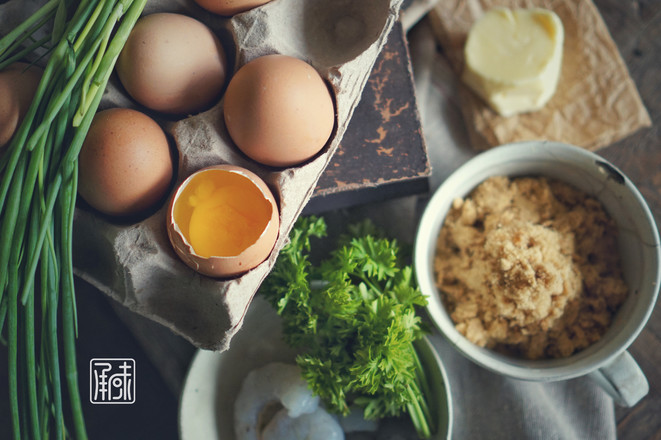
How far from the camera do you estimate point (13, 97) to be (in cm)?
59

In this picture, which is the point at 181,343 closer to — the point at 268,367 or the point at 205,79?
the point at 268,367

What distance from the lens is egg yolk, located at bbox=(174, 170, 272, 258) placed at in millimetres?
576

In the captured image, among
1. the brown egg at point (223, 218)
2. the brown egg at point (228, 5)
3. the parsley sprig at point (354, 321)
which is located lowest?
the parsley sprig at point (354, 321)

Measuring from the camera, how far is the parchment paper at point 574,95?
94 cm

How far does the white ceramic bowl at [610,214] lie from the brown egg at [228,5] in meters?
0.36

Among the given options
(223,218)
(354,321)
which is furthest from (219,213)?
(354,321)

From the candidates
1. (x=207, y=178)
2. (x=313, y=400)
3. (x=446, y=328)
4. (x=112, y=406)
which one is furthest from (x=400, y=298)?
(x=112, y=406)

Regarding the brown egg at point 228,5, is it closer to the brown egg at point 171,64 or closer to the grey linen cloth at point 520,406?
the brown egg at point 171,64

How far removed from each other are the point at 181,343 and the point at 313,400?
24 centimetres

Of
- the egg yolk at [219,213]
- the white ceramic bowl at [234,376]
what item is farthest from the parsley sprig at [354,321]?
the egg yolk at [219,213]

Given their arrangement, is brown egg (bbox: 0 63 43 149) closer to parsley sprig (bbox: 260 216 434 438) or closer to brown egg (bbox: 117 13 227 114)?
brown egg (bbox: 117 13 227 114)

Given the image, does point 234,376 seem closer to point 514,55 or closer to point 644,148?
point 514,55

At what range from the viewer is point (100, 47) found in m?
0.56

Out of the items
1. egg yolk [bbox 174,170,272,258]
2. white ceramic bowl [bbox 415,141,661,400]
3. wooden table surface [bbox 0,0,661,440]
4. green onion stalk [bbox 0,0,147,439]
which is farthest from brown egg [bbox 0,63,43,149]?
white ceramic bowl [bbox 415,141,661,400]
